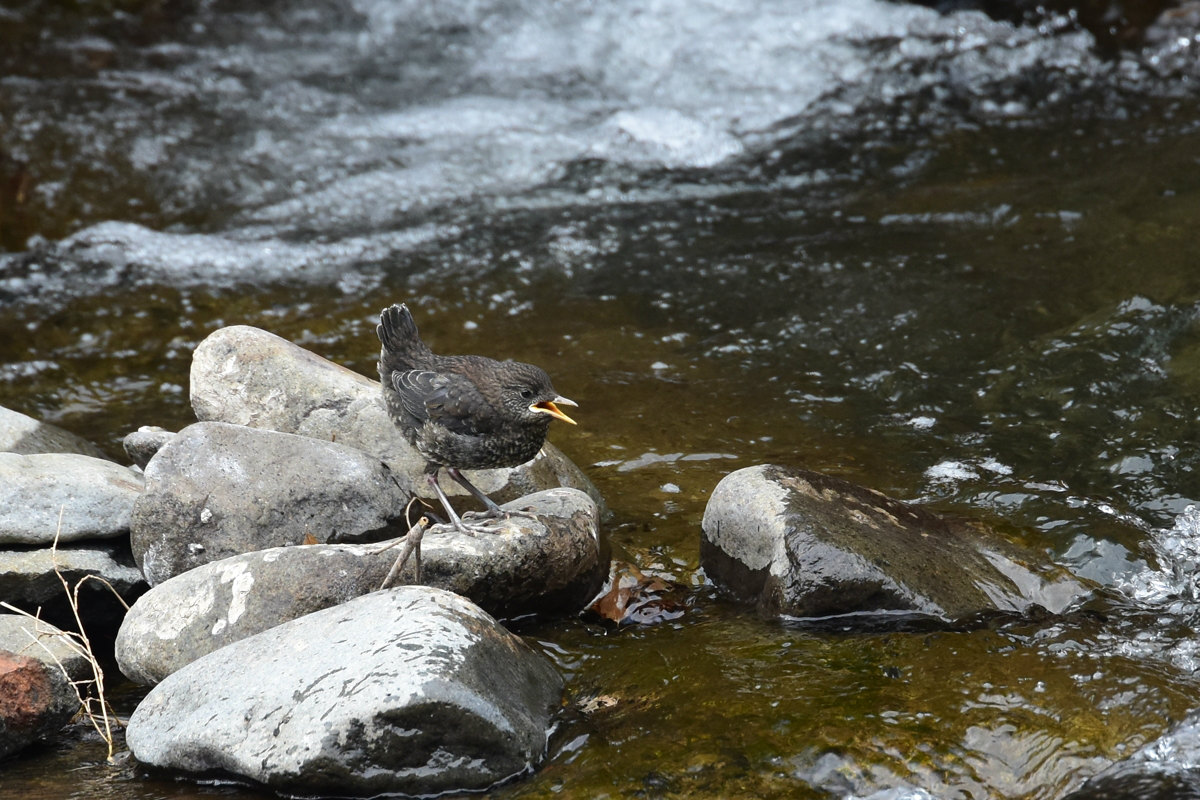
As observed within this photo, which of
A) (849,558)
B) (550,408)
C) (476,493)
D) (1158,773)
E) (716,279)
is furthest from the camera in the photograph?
(716,279)

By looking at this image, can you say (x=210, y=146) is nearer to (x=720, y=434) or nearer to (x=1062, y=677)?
(x=720, y=434)

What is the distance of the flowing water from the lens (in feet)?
12.2

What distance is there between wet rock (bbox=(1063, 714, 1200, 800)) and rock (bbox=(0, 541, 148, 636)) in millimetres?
3586

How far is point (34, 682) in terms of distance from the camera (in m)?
3.85

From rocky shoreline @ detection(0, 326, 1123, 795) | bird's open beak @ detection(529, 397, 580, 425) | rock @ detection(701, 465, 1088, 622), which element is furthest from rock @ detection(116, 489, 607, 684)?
rock @ detection(701, 465, 1088, 622)

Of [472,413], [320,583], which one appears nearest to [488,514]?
[472,413]

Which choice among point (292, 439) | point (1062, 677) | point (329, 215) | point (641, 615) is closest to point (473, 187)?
point (329, 215)

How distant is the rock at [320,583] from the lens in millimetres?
3980

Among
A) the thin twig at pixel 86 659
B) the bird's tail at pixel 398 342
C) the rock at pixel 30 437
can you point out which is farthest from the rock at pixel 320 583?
the rock at pixel 30 437

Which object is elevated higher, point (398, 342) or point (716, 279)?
point (398, 342)

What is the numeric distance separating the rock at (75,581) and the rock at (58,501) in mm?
64

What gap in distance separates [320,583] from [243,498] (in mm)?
659

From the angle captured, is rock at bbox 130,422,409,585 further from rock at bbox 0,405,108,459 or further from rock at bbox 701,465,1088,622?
rock at bbox 701,465,1088,622

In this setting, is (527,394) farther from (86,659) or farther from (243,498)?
(86,659)
